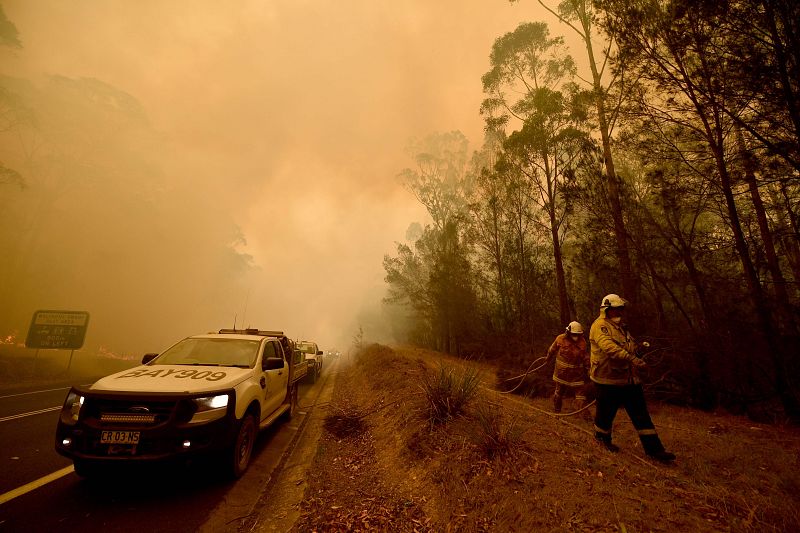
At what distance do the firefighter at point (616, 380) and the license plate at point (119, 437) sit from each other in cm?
604

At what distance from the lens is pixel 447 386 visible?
17.8ft

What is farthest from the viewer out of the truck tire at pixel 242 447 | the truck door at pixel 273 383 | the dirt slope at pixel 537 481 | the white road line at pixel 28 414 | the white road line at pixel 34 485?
the white road line at pixel 28 414

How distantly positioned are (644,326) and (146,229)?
55817mm

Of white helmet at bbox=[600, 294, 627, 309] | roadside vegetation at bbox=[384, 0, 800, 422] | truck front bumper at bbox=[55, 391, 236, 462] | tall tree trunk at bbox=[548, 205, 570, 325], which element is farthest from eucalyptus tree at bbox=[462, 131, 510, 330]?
truck front bumper at bbox=[55, 391, 236, 462]

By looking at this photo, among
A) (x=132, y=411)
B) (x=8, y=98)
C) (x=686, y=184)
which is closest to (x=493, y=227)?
(x=686, y=184)

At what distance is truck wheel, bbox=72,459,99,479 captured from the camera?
378 cm

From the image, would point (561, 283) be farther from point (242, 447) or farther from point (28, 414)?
point (28, 414)

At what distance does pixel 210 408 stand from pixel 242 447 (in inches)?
40.8

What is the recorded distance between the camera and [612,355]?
184 inches

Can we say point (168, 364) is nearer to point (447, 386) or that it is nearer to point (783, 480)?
point (447, 386)

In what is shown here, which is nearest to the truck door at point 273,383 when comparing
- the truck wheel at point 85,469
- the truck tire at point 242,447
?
the truck tire at point 242,447

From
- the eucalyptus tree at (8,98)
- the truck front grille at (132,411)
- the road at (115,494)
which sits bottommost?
the road at (115,494)

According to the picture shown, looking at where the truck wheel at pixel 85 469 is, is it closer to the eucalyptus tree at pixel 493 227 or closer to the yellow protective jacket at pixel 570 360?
the yellow protective jacket at pixel 570 360

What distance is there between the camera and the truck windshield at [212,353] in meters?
5.32
